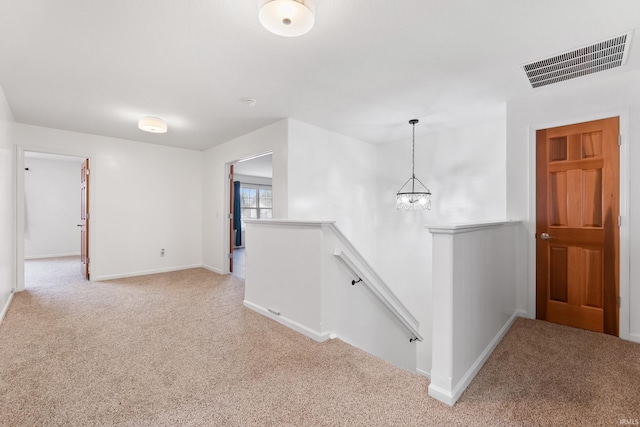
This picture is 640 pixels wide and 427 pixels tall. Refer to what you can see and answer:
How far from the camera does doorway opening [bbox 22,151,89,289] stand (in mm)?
7000

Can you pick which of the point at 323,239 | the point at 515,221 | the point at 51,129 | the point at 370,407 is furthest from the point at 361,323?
the point at 51,129

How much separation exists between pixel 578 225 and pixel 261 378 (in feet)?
10.6

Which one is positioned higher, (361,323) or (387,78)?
(387,78)

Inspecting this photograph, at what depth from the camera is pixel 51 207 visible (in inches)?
288

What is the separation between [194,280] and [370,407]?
12.7 ft

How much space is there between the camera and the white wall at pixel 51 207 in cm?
705

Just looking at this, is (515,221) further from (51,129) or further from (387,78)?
(51,129)

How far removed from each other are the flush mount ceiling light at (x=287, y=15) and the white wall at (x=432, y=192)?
3.05 m

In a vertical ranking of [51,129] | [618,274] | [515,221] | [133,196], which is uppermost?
[51,129]

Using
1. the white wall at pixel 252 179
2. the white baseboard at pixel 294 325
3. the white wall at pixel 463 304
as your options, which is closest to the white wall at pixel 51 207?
the white wall at pixel 252 179

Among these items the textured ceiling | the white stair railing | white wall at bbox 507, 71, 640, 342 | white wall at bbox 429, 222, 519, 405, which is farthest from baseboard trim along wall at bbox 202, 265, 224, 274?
white wall at bbox 507, 71, 640, 342

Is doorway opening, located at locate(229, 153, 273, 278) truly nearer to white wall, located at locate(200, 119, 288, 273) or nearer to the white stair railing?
white wall, located at locate(200, 119, 288, 273)

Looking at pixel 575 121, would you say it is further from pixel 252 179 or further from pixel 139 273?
pixel 252 179

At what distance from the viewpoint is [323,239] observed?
2564 mm
